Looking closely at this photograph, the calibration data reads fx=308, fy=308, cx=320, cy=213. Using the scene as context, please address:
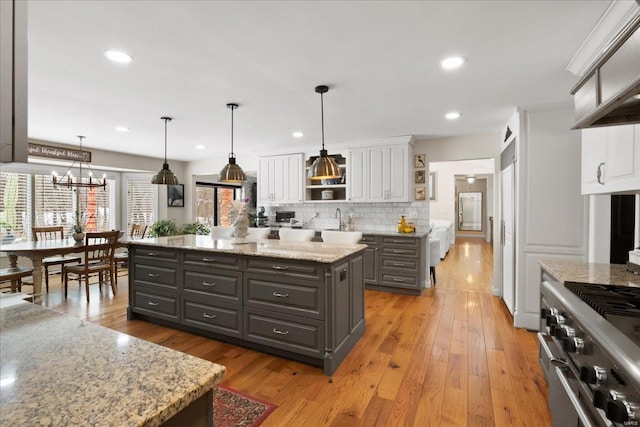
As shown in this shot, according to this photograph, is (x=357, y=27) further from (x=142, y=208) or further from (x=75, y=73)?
(x=142, y=208)

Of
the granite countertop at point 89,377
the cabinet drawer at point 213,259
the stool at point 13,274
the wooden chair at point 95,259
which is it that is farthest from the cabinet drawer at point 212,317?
the stool at point 13,274

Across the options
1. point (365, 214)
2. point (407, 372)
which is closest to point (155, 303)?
point (407, 372)

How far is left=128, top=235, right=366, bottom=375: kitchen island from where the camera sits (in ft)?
8.01

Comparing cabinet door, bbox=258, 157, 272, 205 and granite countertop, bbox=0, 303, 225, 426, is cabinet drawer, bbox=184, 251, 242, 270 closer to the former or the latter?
granite countertop, bbox=0, 303, 225, 426

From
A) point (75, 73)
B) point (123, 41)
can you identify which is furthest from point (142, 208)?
point (123, 41)

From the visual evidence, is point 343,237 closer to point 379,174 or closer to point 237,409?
point 379,174

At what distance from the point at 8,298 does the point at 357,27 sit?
89.6 inches

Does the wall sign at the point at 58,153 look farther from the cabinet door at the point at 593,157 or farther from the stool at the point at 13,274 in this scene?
the cabinet door at the point at 593,157

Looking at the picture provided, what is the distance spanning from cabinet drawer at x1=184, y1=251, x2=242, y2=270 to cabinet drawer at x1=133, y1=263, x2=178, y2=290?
0.81 feet

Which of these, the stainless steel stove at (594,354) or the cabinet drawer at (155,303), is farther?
the cabinet drawer at (155,303)

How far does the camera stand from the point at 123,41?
2.09m

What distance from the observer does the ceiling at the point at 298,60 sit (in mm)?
1784

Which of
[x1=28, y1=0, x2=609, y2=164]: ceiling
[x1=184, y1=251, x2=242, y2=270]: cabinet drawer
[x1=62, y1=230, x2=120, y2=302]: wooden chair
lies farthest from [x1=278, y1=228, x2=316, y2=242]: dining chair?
[x1=62, y1=230, x2=120, y2=302]: wooden chair

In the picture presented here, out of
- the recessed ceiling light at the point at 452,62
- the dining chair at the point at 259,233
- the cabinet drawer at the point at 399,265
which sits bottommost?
the cabinet drawer at the point at 399,265
